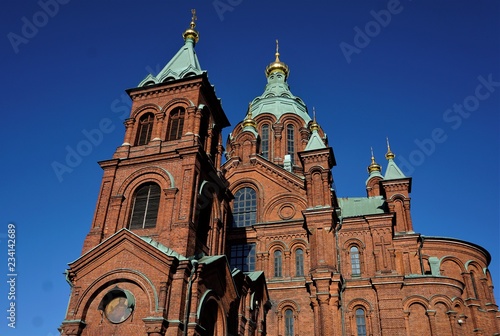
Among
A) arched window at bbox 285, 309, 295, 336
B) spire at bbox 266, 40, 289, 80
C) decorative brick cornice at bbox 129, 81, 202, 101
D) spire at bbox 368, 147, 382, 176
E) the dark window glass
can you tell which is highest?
spire at bbox 266, 40, 289, 80

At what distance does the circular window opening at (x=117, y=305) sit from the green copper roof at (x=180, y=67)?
11086mm

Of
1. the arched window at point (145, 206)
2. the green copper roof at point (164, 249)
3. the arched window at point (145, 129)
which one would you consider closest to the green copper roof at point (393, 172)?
the arched window at point (145, 129)

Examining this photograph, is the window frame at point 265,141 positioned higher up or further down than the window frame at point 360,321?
higher up

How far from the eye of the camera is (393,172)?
31000 mm

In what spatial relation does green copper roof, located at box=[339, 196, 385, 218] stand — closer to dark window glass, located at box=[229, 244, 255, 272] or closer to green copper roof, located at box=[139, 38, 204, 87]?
dark window glass, located at box=[229, 244, 255, 272]

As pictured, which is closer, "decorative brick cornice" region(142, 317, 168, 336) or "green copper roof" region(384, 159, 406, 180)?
"decorative brick cornice" region(142, 317, 168, 336)

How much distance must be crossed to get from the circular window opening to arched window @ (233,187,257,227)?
13.1 meters

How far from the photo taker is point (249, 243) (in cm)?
2739

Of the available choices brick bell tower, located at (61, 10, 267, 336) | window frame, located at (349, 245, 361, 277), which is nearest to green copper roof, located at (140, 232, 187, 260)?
brick bell tower, located at (61, 10, 267, 336)

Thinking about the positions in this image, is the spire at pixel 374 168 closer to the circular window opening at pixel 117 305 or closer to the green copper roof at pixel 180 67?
the green copper roof at pixel 180 67

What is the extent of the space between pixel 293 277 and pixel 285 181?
6478mm

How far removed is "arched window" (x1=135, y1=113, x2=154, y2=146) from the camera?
21.7m

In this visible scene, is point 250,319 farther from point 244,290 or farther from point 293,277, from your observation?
point 293,277

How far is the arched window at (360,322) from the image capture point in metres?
23.7
